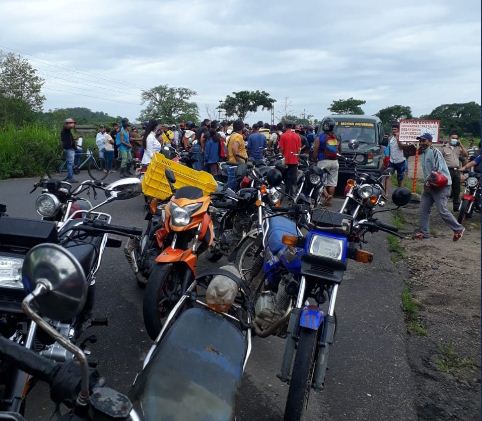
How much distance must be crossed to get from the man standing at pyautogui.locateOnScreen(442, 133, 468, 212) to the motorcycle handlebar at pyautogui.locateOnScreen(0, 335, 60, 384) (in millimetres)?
10173

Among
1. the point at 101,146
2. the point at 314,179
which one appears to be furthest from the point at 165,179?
the point at 101,146

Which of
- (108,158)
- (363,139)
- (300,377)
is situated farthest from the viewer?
(108,158)

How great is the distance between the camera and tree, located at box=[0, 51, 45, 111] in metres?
32.3

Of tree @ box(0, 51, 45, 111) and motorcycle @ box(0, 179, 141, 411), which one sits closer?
motorcycle @ box(0, 179, 141, 411)

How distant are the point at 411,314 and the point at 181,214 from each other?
101 inches

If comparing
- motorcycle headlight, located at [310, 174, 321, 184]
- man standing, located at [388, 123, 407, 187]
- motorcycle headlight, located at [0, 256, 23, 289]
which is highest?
man standing, located at [388, 123, 407, 187]

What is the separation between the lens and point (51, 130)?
16062mm

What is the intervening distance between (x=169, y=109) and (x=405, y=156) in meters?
43.1

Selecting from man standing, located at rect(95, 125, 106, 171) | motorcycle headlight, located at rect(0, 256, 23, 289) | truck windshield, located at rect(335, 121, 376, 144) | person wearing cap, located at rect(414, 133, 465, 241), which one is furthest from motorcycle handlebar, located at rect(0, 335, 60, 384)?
man standing, located at rect(95, 125, 106, 171)

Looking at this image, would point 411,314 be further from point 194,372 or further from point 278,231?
point 194,372

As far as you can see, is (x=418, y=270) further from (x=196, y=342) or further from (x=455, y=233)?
(x=196, y=342)

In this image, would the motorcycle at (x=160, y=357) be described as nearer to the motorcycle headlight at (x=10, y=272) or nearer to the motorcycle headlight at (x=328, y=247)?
the motorcycle headlight at (x=10, y=272)

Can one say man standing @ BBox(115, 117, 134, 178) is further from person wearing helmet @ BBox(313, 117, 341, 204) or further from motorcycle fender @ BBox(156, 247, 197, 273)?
motorcycle fender @ BBox(156, 247, 197, 273)

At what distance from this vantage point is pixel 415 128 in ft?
39.9
